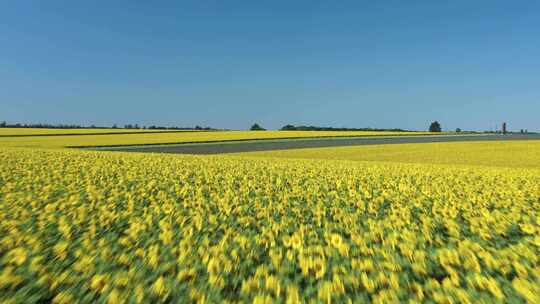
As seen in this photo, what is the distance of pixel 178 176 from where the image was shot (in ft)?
37.9

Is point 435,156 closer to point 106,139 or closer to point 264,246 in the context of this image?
point 264,246

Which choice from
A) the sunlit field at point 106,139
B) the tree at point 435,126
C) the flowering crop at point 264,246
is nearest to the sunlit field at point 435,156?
the flowering crop at point 264,246

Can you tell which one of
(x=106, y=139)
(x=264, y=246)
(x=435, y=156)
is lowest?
(x=435, y=156)

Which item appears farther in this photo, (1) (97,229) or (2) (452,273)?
(1) (97,229)

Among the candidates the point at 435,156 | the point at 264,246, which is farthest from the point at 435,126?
the point at 264,246

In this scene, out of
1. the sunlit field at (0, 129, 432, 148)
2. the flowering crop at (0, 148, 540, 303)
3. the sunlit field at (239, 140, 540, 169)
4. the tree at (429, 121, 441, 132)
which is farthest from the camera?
the tree at (429, 121, 441, 132)

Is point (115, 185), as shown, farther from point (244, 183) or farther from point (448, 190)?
point (448, 190)

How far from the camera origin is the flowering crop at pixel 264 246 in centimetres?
318

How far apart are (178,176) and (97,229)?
642 cm

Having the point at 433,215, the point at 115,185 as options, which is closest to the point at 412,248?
the point at 433,215

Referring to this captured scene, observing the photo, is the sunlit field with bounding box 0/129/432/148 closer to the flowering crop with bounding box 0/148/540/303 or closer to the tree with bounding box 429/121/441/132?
the flowering crop with bounding box 0/148/540/303

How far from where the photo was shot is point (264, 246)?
4.49 meters

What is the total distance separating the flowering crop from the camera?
3184mm

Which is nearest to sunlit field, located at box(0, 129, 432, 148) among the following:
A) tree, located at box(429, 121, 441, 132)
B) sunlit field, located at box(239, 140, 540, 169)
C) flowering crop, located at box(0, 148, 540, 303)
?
sunlit field, located at box(239, 140, 540, 169)
